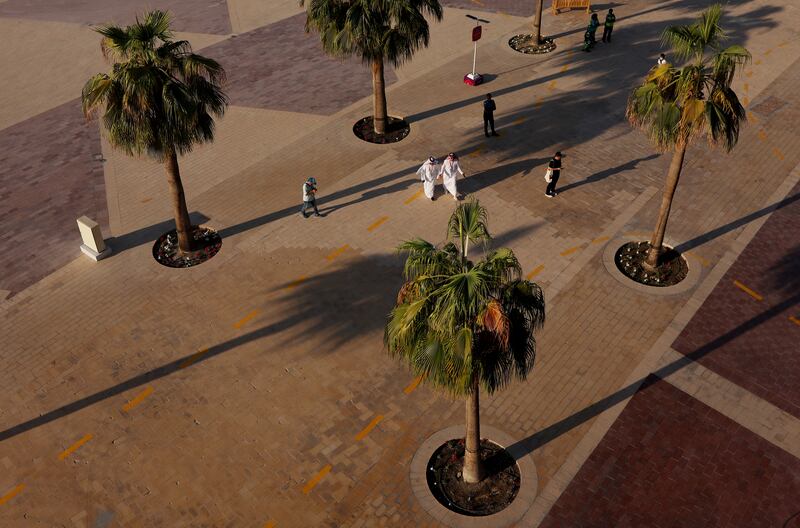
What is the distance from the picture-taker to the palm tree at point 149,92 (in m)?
15.4

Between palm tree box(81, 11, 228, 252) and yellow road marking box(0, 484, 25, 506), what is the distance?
26.7 ft

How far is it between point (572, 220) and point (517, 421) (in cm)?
795

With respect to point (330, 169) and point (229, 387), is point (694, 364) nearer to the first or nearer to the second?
point (229, 387)

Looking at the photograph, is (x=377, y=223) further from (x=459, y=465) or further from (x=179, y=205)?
(x=459, y=465)

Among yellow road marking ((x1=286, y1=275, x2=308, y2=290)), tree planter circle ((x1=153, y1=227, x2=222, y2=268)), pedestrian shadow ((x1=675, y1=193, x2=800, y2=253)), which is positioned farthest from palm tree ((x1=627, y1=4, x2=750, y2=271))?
tree planter circle ((x1=153, y1=227, x2=222, y2=268))

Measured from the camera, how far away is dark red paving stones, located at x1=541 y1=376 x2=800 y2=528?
12.7 meters

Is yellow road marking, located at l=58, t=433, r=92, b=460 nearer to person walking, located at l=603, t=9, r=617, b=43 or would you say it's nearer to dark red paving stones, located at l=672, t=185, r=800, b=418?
dark red paving stones, located at l=672, t=185, r=800, b=418

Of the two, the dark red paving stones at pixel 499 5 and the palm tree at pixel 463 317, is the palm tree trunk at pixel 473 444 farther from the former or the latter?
the dark red paving stones at pixel 499 5

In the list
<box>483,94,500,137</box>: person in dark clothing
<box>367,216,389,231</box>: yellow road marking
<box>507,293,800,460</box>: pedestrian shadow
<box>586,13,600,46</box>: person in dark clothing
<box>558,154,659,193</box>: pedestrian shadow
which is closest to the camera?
<box>507,293,800,460</box>: pedestrian shadow

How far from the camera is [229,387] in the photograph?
15.5 m

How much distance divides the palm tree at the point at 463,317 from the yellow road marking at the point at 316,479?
15.4 feet

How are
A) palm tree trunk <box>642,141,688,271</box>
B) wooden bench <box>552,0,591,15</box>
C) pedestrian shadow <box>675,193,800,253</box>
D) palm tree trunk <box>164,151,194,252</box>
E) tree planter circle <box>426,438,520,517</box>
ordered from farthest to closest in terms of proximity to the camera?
wooden bench <box>552,0,591,15</box> → pedestrian shadow <box>675,193,800,253</box> → palm tree trunk <box>164,151,194,252</box> → palm tree trunk <box>642,141,688,271</box> → tree planter circle <box>426,438,520,517</box>

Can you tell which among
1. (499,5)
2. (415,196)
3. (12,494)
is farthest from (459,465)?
(499,5)

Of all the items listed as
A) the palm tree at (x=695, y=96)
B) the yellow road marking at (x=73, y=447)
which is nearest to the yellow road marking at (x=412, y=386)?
the yellow road marking at (x=73, y=447)
